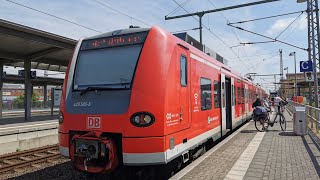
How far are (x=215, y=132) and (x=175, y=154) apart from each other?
3.64 metres

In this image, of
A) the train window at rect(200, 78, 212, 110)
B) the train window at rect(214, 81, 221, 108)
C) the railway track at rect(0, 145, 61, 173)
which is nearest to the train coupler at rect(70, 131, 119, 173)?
the train window at rect(200, 78, 212, 110)

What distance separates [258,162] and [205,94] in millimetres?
2018

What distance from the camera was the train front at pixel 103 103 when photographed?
5.41m

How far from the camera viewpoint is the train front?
5406mm

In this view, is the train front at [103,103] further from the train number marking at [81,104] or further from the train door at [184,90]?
the train door at [184,90]

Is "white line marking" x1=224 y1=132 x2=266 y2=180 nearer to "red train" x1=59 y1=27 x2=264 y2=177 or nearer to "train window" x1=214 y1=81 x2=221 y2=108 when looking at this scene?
"red train" x1=59 y1=27 x2=264 y2=177

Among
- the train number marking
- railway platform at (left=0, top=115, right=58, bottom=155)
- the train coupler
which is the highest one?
the train number marking

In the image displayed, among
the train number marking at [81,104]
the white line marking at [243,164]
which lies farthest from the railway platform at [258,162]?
the train number marking at [81,104]

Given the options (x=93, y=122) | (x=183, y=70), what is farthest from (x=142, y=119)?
(x=183, y=70)

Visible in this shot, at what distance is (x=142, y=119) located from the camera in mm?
5340

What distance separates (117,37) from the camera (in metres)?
6.19

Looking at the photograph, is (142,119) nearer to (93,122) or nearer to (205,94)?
(93,122)

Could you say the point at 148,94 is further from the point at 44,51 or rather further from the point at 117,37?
the point at 44,51

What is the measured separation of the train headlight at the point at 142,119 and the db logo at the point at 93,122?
2.13 ft
